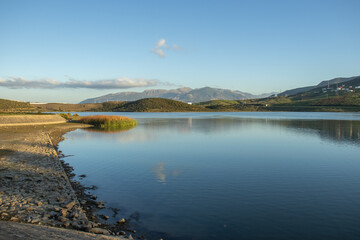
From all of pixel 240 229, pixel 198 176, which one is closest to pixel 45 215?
pixel 240 229

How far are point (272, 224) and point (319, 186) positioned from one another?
6134 millimetres

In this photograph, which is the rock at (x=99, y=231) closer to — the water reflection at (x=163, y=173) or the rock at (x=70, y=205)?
the rock at (x=70, y=205)

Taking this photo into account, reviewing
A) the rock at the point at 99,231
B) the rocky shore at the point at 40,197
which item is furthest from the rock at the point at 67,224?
the rock at the point at 99,231

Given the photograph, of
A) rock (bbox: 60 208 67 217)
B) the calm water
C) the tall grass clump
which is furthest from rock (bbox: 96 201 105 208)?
the tall grass clump

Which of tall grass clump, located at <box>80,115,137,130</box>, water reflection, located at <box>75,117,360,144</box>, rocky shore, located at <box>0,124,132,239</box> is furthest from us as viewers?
tall grass clump, located at <box>80,115,137,130</box>

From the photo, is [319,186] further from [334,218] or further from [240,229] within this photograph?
[240,229]

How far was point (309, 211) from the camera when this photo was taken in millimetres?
10539

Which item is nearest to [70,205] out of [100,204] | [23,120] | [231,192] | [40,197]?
[100,204]

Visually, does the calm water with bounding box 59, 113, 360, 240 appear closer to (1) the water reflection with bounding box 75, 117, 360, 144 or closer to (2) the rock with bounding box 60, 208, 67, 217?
(2) the rock with bounding box 60, 208, 67, 217

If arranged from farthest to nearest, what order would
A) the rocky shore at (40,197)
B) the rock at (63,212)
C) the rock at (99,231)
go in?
the rock at (63,212)
the rocky shore at (40,197)
the rock at (99,231)

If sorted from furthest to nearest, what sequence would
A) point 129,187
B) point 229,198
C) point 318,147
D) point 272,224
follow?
point 318,147, point 129,187, point 229,198, point 272,224

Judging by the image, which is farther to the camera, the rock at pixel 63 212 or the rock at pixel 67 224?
the rock at pixel 63 212

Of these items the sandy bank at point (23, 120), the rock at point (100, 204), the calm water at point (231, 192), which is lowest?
the calm water at point (231, 192)

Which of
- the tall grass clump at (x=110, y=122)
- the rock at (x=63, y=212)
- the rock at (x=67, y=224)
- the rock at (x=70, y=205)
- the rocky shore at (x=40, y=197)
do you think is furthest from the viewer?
the tall grass clump at (x=110, y=122)
